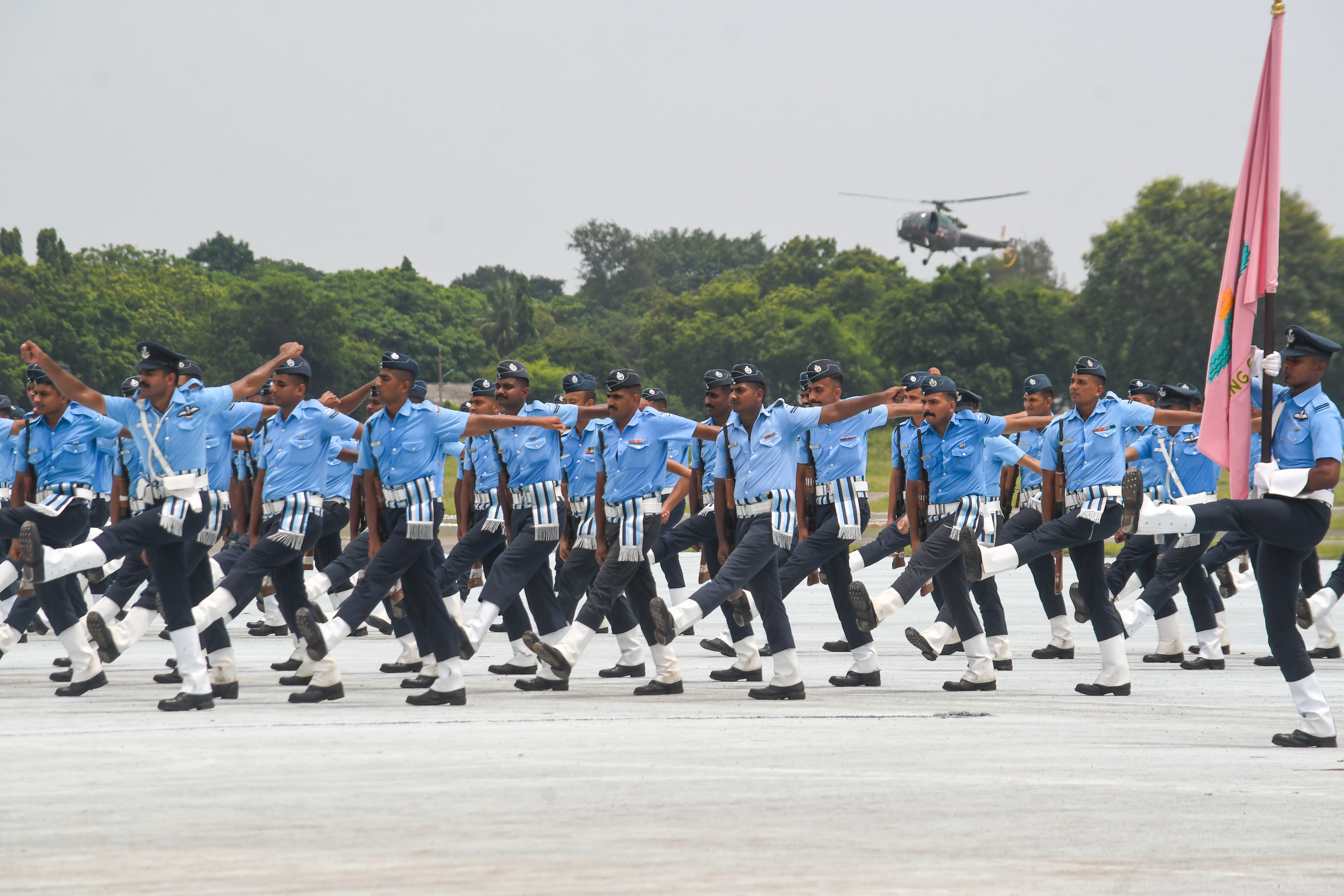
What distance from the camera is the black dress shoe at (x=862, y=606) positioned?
920 cm

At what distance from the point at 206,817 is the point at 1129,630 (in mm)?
7312

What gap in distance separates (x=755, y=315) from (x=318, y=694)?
75372mm

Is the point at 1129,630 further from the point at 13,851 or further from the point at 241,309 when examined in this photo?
the point at 241,309

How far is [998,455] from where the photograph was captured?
12.1 metres

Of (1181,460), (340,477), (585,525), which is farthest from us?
(1181,460)

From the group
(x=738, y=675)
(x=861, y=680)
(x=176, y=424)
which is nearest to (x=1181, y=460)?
(x=861, y=680)

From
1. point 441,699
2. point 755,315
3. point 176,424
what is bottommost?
point 441,699

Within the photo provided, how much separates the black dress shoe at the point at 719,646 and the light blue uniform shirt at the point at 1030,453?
2.63 metres

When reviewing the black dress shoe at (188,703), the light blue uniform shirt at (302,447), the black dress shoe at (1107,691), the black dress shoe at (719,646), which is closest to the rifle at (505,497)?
the light blue uniform shirt at (302,447)

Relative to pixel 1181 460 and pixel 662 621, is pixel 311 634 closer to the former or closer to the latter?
pixel 662 621

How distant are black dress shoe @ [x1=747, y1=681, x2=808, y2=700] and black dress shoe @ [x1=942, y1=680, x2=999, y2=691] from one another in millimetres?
1109

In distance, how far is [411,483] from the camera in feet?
28.8

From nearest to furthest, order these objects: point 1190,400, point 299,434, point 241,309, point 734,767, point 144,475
Result: point 734,767, point 144,475, point 299,434, point 1190,400, point 241,309

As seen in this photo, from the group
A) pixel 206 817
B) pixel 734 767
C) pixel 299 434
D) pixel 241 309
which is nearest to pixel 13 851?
pixel 206 817
